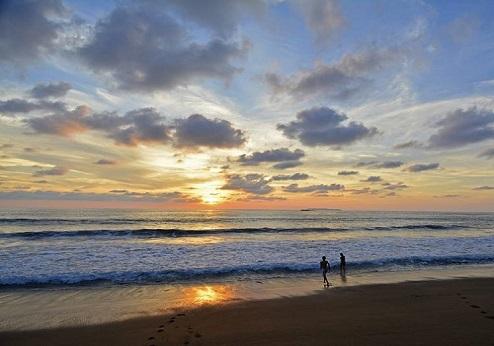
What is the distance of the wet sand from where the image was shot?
965 centimetres

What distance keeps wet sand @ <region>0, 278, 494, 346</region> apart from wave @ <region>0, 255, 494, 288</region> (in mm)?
6798

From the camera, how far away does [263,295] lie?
15352mm

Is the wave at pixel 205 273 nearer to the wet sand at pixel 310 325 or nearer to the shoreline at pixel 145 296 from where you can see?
the shoreline at pixel 145 296

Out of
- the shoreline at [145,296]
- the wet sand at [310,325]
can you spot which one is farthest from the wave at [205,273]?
the wet sand at [310,325]

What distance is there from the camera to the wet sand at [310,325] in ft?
31.7

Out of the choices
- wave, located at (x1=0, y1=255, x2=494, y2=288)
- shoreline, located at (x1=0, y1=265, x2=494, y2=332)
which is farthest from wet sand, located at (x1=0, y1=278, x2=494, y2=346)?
wave, located at (x1=0, y1=255, x2=494, y2=288)

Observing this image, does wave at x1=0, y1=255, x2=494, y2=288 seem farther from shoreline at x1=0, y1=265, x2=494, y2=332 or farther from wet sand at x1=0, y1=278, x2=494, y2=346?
wet sand at x1=0, y1=278, x2=494, y2=346

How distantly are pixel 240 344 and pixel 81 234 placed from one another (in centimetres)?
4165

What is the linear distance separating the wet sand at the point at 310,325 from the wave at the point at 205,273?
6798mm

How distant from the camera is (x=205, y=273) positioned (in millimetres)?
20719

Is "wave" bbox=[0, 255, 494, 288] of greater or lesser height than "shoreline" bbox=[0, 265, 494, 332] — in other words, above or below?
above

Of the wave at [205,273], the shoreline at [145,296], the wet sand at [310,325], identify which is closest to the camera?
the wet sand at [310,325]

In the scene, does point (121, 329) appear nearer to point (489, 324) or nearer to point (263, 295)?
point (263, 295)

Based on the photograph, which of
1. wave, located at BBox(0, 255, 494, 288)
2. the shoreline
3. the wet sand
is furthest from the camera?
wave, located at BBox(0, 255, 494, 288)
